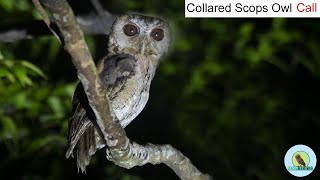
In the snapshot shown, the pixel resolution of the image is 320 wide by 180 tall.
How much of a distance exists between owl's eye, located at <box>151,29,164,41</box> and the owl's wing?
0.39 ft

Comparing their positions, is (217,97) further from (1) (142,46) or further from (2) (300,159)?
(1) (142,46)

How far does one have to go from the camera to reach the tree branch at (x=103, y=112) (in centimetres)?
96

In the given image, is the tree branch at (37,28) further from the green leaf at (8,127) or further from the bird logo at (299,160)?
the bird logo at (299,160)

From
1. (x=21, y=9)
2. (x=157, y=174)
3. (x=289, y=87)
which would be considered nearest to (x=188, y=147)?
(x=157, y=174)

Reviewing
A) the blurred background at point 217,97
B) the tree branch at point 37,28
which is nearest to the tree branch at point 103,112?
the tree branch at point 37,28

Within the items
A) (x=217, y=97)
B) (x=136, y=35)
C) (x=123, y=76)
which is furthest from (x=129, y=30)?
(x=217, y=97)

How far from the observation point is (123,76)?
158 cm

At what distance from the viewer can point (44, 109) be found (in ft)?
6.94

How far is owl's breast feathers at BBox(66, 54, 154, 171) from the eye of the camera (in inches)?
59.5

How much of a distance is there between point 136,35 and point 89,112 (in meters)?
0.31

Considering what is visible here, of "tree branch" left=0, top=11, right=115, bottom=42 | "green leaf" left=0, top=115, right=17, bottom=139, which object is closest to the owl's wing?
"tree branch" left=0, top=11, right=115, bottom=42

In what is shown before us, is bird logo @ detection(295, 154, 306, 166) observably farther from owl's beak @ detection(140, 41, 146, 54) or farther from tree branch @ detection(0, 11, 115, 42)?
tree branch @ detection(0, 11, 115, 42)

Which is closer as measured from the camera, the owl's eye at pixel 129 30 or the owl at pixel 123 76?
the owl at pixel 123 76

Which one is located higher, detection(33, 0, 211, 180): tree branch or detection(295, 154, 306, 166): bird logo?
detection(33, 0, 211, 180): tree branch
